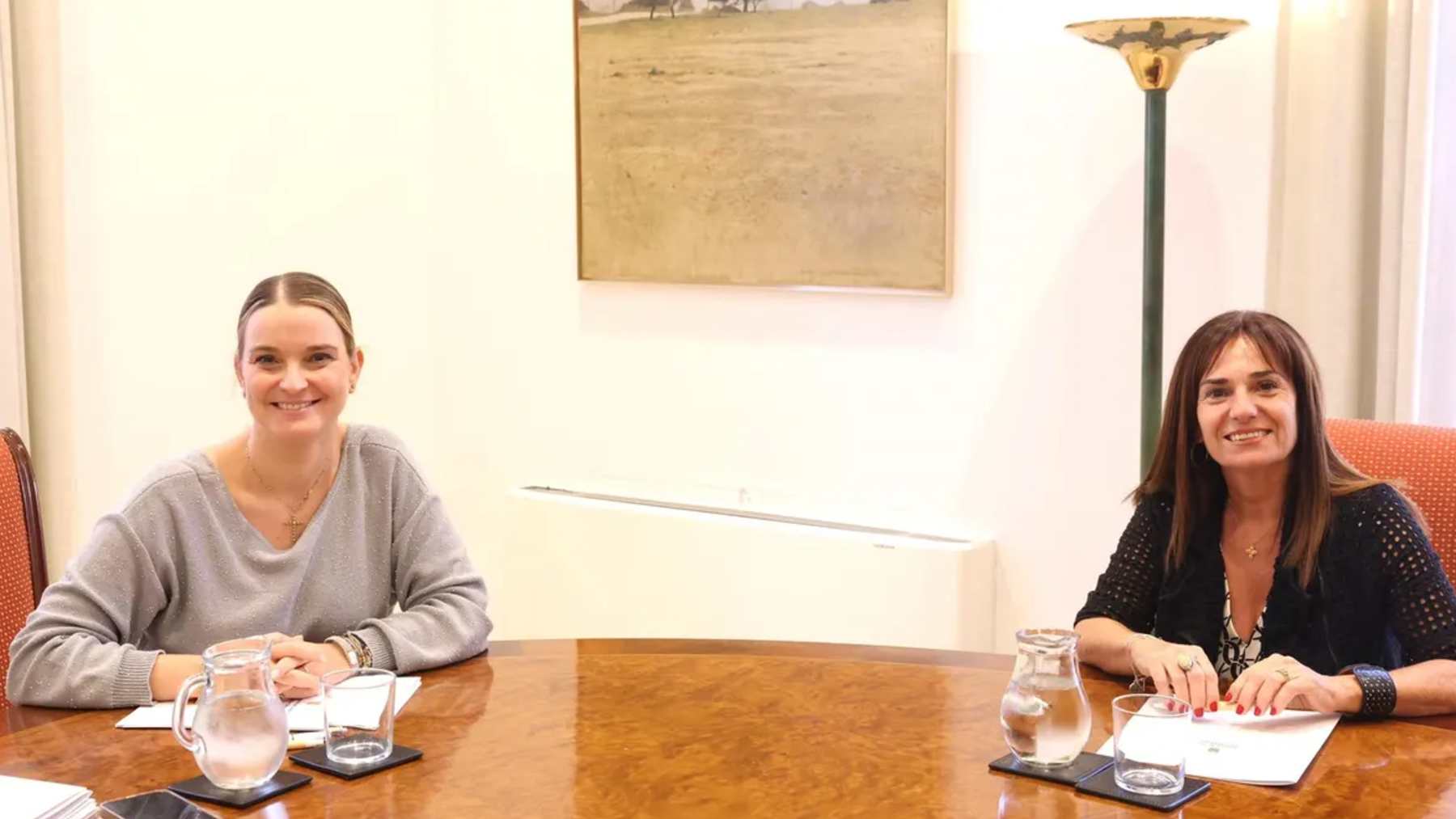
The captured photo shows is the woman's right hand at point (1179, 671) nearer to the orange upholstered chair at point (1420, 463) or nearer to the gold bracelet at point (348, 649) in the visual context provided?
the orange upholstered chair at point (1420, 463)

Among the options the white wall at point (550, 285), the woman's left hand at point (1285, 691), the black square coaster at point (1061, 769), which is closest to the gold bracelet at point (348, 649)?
the black square coaster at point (1061, 769)

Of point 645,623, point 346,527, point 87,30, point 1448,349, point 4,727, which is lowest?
point 645,623

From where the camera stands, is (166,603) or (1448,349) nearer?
(166,603)

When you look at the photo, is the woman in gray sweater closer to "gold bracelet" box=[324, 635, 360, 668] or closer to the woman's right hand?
"gold bracelet" box=[324, 635, 360, 668]

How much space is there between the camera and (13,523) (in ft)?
6.81

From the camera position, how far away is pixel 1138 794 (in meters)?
1.50

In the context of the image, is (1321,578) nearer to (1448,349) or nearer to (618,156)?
(1448,349)

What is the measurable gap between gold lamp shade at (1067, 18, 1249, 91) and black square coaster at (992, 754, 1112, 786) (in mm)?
1520

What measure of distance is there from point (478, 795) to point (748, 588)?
6.75ft

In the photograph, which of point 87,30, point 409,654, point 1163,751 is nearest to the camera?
point 1163,751

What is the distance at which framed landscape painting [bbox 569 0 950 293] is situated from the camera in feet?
11.1

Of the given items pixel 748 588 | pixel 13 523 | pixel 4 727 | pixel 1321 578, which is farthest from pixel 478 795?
pixel 748 588

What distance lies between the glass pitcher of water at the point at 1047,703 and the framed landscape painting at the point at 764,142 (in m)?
1.91

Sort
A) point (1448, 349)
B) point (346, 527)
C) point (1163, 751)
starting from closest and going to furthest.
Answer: point (1163, 751)
point (346, 527)
point (1448, 349)
